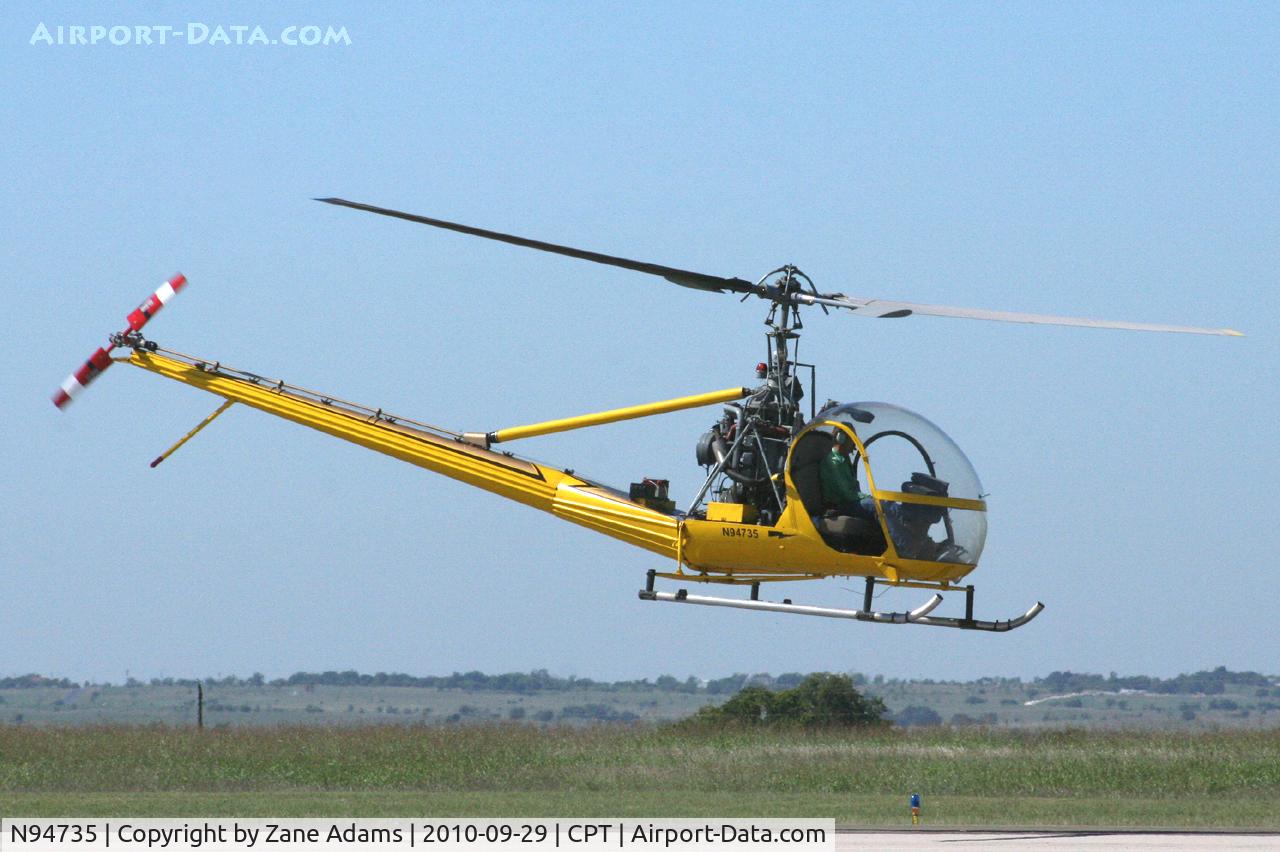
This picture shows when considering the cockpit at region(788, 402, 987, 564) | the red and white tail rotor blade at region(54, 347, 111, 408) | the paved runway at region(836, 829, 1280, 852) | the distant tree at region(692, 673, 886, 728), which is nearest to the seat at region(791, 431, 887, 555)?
the cockpit at region(788, 402, 987, 564)

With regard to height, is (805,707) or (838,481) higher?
(838,481)

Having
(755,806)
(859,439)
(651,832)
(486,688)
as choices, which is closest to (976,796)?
(755,806)

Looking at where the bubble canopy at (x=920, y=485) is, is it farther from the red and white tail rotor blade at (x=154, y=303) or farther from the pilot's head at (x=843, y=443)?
the red and white tail rotor blade at (x=154, y=303)

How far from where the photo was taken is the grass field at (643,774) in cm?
2359

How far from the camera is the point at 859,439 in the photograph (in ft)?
59.6

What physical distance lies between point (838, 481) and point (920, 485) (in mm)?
921

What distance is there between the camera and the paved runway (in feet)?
61.4

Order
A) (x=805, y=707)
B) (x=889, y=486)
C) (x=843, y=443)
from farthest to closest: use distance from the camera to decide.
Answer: (x=805, y=707)
(x=843, y=443)
(x=889, y=486)

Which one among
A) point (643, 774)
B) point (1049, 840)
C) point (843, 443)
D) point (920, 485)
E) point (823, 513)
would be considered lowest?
point (1049, 840)

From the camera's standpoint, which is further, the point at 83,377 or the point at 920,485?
the point at 83,377
